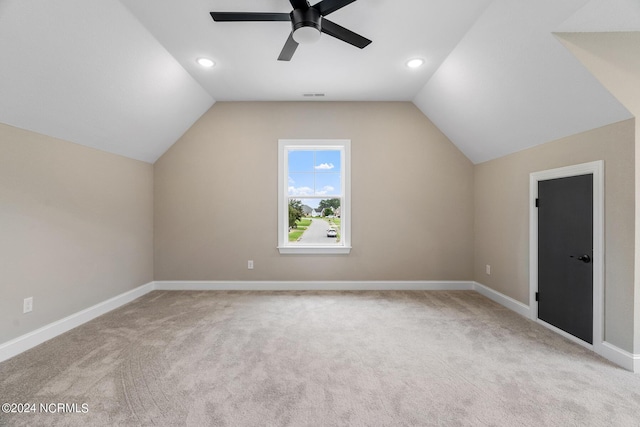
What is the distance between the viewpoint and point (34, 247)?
2430 millimetres

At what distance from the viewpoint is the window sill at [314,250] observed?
13.4 ft

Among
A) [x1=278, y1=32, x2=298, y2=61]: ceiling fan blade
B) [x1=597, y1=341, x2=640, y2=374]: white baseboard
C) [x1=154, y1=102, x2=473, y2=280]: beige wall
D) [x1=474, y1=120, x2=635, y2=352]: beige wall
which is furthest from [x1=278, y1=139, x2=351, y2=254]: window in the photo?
[x1=597, y1=341, x2=640, y2=374]: white baseboard

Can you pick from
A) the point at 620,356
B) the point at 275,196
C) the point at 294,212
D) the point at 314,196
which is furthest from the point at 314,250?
the point at 620,356

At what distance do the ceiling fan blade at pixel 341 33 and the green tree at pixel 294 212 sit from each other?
2.50 meters

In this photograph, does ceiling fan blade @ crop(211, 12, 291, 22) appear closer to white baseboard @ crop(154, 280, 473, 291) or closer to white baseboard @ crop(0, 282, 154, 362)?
white baseboard @ crop(0, 282, 154, 362)

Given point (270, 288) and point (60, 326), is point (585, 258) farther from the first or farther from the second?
point (60, 326)

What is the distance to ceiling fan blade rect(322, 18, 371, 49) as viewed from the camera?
6.39 ft

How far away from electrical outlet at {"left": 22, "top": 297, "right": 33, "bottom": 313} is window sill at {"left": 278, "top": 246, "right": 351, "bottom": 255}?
8.44ft

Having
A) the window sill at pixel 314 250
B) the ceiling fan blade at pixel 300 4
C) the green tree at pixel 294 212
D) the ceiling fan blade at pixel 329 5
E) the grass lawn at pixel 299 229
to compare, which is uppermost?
the ceiling fan blade at pixel 300 4

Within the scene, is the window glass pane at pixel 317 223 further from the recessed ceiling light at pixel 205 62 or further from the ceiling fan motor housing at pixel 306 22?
the ceiling fan motor housing at pixel 306 22

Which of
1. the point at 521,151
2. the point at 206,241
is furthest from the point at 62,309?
the point at 521,151

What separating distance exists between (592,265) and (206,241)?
14.4ft

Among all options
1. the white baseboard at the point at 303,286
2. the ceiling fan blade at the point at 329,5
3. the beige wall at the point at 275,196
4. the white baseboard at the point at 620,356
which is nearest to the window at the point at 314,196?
the beige wall at the point at 275,196

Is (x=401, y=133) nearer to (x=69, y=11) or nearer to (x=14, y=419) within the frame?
(x=69, y=11)
